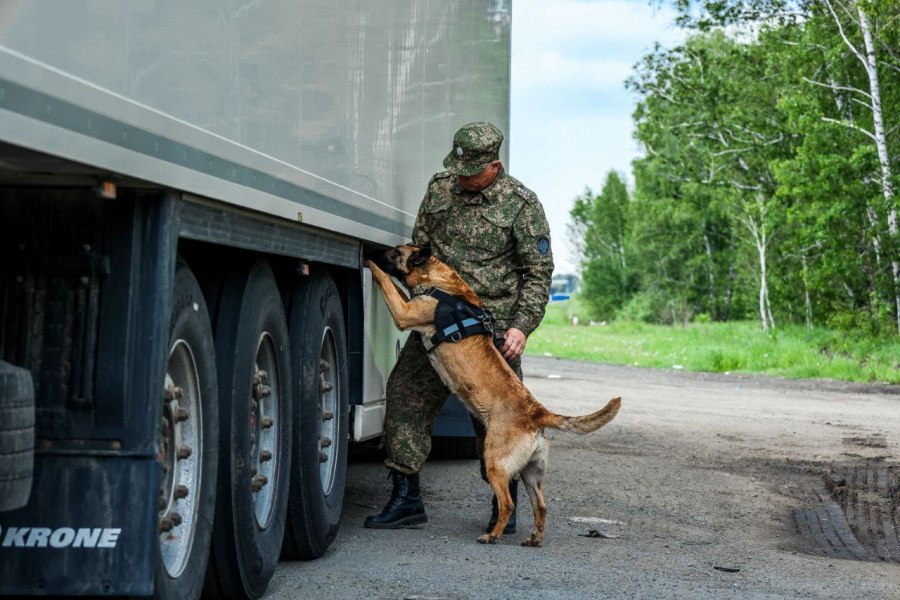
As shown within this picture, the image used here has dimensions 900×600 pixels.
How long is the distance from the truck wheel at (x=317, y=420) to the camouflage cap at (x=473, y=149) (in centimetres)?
106

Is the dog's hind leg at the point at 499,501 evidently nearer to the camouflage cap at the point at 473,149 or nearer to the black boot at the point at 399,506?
the black boot at the point at 399,506

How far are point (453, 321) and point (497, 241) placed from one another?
656 millimetres

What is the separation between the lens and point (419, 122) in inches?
329

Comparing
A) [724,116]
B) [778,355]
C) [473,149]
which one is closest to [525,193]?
[473,149]

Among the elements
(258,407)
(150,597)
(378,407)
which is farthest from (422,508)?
(150,597)

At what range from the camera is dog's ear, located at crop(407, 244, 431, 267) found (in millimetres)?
7297

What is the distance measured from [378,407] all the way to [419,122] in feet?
5.67

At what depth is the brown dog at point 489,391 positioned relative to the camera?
7.09 meters

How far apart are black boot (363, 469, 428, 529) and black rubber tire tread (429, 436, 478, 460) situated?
10.4 ft

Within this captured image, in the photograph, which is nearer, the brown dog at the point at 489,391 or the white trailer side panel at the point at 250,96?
the white trailer side panel at the point at 250,96

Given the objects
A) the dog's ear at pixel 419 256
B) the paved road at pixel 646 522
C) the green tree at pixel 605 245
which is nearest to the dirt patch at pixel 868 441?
the paved road at pixel 646 522

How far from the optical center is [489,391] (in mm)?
7133

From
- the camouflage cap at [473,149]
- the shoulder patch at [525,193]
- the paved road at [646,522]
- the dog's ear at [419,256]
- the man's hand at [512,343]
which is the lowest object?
the paved road at [646,522]

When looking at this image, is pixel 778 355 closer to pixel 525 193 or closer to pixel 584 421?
pixel 525 193
